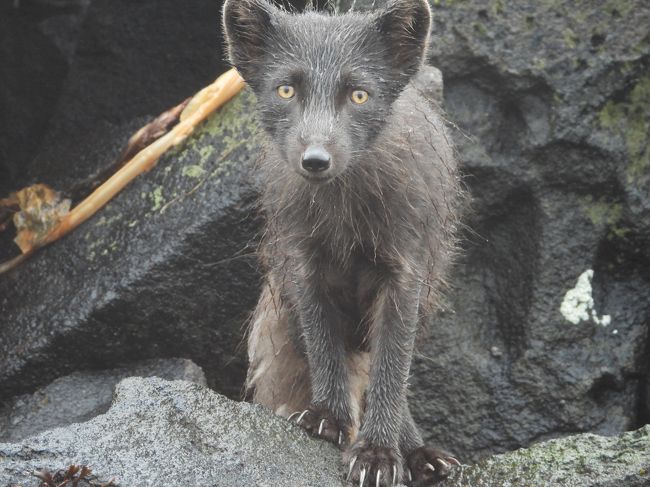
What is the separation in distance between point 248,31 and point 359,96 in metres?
0.81

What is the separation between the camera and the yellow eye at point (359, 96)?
566 cm

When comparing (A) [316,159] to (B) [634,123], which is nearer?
(A) [316,159]

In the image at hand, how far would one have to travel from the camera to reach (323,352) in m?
6.27

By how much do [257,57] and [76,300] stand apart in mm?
2775

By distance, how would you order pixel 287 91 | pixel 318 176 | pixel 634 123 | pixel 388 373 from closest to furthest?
pixel 318 176, pixel 287 91, pixel 388 373, pixel 634 123

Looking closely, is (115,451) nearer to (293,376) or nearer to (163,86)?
(293,376)

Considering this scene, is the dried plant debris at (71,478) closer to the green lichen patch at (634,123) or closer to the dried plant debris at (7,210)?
the dried plant debris at (7,210)

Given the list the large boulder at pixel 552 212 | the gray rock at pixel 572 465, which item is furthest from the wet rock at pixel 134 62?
the gray rock at pixel 572 465

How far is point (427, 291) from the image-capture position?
6.66 meters

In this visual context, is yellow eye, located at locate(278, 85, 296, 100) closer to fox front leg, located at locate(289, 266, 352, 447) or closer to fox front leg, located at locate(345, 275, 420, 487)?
fox front leg, located at locate(289, 266, 352, 447)

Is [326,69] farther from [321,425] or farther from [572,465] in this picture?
[572,465]

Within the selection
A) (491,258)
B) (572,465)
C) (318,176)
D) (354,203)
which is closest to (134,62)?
(491,258)

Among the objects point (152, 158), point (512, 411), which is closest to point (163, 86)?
point (152, 158)

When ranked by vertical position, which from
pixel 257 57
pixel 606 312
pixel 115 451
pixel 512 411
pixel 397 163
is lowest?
pixel 512 411
